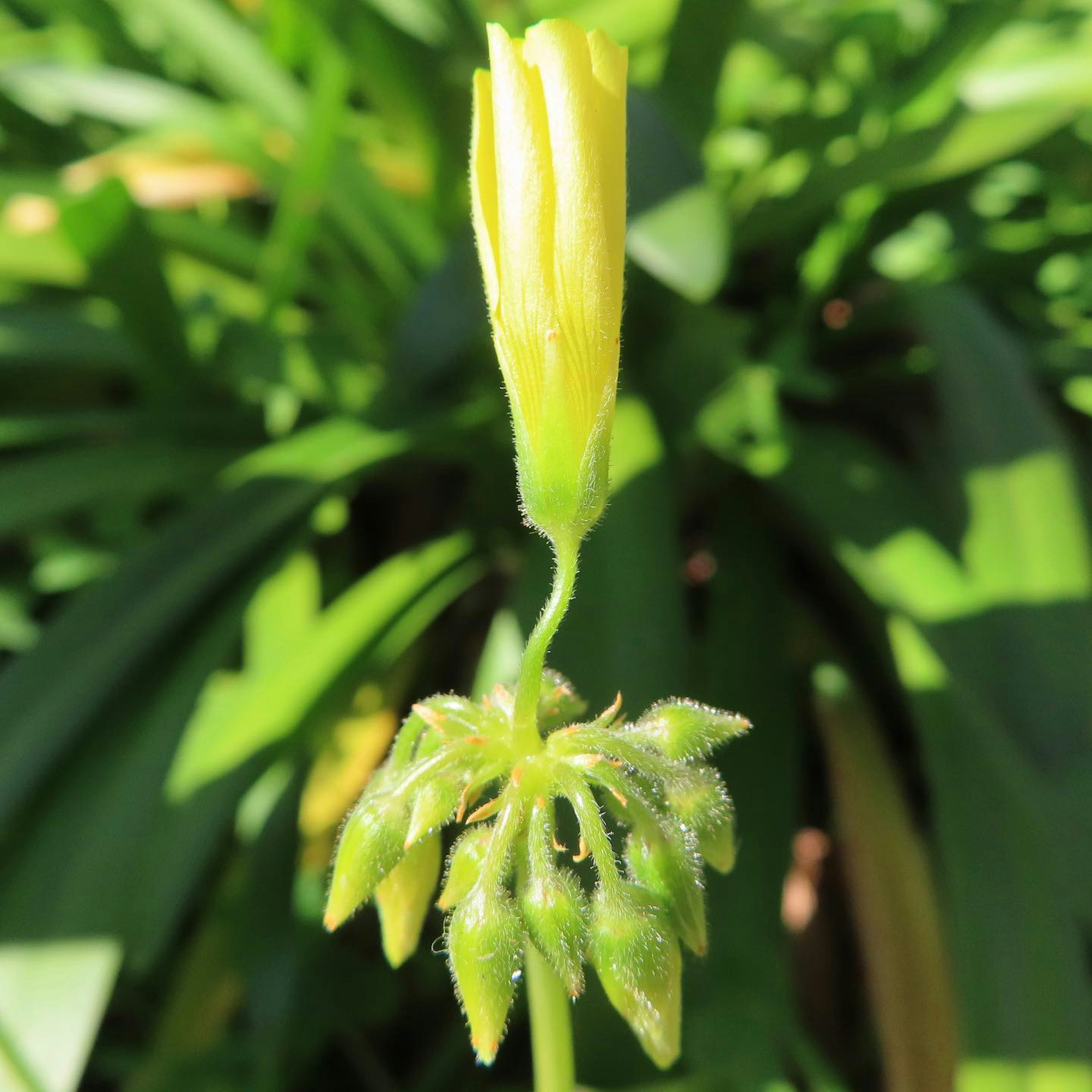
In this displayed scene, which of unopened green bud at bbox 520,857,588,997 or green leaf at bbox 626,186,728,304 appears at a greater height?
green leaf at bbox 626,186,728,304

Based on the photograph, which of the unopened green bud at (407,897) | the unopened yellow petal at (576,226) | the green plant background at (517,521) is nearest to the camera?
the unopened yellow petal at (576,226)

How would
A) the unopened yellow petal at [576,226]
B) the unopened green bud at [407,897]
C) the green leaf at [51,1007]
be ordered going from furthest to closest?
the green leaf at [51,1007], the unopened green bud at [407,897], the unopened yellow petal at [576,226]

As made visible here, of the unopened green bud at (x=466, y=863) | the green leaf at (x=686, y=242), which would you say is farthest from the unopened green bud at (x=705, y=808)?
the green leaf at (x=686, y=242)

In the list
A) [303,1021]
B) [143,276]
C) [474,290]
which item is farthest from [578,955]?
[143,276]

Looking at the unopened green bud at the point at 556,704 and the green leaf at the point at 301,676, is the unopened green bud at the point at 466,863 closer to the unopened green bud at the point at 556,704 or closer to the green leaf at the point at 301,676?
the unopened green bud at the point at 556,704

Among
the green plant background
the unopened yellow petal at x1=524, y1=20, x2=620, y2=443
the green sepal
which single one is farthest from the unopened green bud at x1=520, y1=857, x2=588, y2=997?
the green plant background

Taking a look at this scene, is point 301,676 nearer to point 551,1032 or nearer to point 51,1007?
point 51,1007

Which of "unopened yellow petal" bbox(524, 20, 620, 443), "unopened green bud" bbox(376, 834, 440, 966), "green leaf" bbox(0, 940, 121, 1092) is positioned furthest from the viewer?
"green leaf" bbox(0, 940, 121, 1092)

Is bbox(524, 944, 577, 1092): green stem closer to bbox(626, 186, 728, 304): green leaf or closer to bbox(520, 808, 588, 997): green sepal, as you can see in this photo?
bbox(520, 808, 588, 997): green sepal
